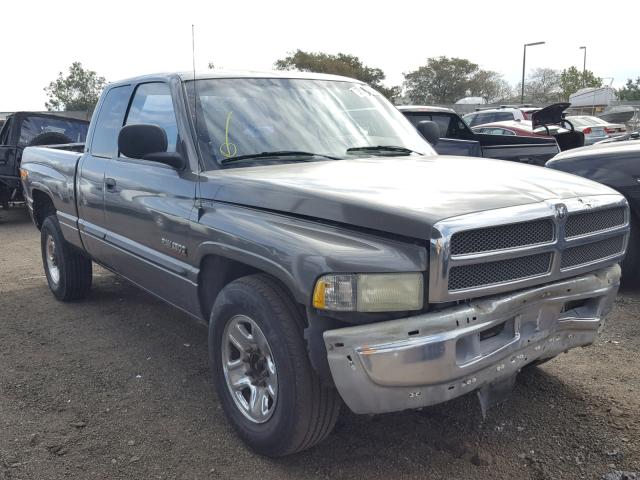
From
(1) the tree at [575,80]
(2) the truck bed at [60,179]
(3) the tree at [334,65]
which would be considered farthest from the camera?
(1) the tree at [575,80]

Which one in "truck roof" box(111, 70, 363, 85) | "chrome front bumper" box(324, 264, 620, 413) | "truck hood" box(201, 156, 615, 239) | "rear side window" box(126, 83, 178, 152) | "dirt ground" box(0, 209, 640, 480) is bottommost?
"dirt ground" box(0, 209, 640, 480)

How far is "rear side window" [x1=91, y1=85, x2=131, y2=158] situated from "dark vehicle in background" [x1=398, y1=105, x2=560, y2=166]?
2778 mm

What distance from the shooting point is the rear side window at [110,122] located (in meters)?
4.59

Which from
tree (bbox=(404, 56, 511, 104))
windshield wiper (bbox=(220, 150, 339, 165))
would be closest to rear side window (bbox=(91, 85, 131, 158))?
windshield wiper (bbox=(220, 150, 339, 165))

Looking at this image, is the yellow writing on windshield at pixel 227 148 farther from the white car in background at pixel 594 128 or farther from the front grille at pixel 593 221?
the white car in background at pixel 594 128

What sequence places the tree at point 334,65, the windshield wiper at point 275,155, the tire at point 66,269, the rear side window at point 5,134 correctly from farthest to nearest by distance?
the tree at point 334,65, the rear side window at point 5,134, the tire at point 66,269, the windshield wiper at point 275,155

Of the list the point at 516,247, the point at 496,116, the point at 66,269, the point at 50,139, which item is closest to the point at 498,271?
the point at 516,247

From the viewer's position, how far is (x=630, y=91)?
2522 inches

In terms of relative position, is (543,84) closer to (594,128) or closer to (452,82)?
(452,82)

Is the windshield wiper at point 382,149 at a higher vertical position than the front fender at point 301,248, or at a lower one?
higher

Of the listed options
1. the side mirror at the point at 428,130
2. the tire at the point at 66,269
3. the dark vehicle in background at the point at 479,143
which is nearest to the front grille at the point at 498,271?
the side mirror at the point at 428,130

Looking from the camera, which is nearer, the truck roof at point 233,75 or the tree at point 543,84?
the truck roof at point 233,75

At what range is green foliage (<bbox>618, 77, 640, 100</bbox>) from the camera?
59.4 metres

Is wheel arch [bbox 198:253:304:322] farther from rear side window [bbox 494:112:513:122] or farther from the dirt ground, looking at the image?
rear side window [bbox 494:112:513:122]
